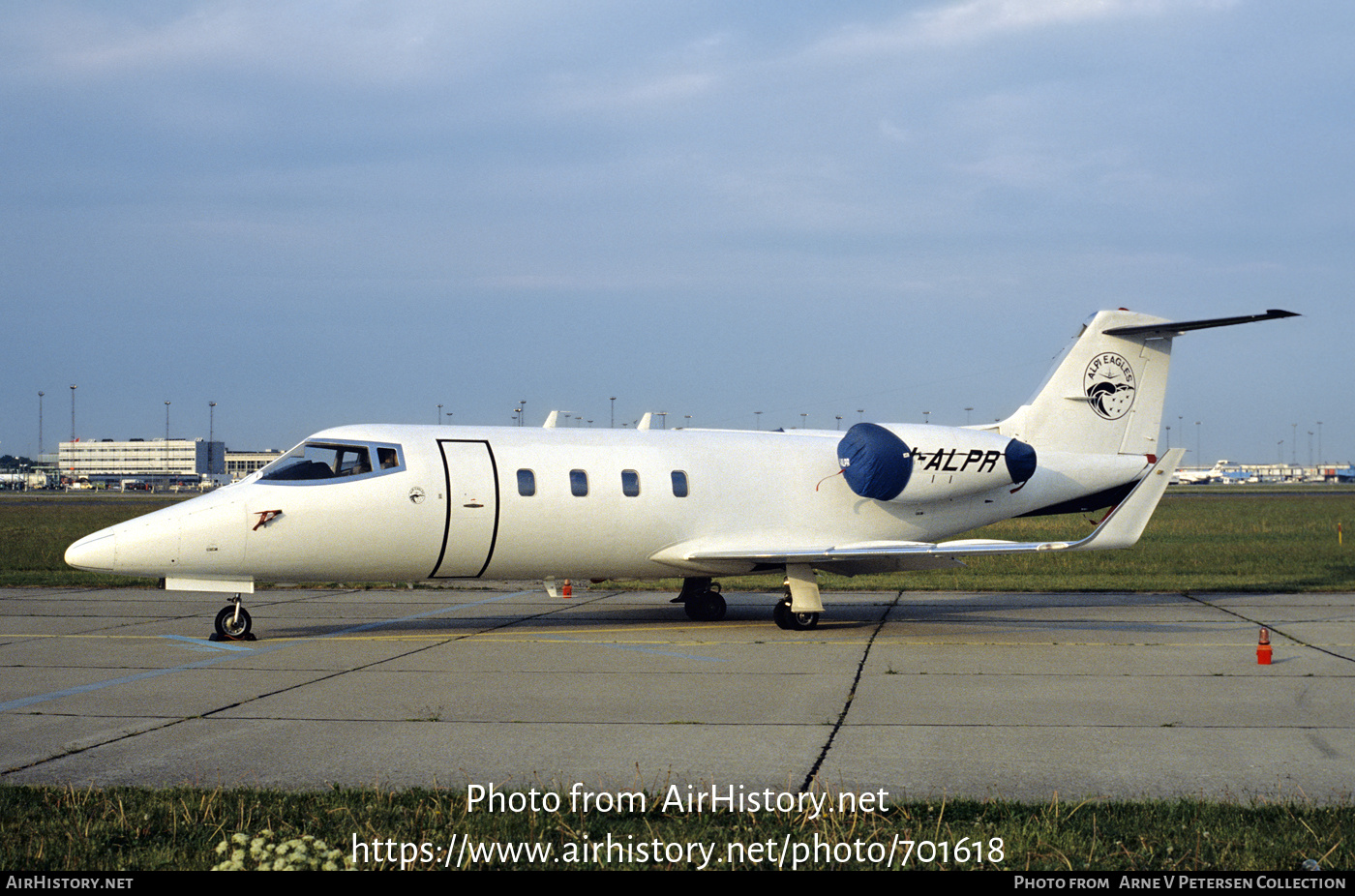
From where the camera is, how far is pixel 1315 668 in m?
13.0

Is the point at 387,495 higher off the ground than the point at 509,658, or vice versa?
the point at 387,495

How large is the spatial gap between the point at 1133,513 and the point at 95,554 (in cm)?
1358

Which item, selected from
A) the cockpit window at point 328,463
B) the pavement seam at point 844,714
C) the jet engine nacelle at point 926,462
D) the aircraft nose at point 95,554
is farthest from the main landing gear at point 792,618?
the aircraft nose at point 95,554

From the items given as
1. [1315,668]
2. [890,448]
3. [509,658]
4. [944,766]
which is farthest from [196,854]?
[890,448]

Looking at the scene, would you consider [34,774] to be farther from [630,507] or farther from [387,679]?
[630,507]

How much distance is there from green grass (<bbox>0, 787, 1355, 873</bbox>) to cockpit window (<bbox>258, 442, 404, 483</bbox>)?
8.34 metres

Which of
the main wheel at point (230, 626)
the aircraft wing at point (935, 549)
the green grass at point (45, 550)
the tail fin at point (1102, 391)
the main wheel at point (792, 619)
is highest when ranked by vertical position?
the tail fin at point (1102, 391)

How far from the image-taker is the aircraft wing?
1514 centimetres

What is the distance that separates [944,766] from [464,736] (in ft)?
12.7

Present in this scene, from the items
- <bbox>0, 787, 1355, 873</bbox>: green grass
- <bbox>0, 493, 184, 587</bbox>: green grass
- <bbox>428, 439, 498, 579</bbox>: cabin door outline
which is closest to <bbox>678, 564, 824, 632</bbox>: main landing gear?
<bbox>428, 439, 498, 579</bbox>: cabin door outline

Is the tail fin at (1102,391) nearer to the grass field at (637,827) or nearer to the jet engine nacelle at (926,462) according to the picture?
the jet engine nacelle at (926,462)

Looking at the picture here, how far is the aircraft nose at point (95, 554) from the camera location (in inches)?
567

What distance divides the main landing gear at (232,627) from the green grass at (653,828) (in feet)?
27.5
